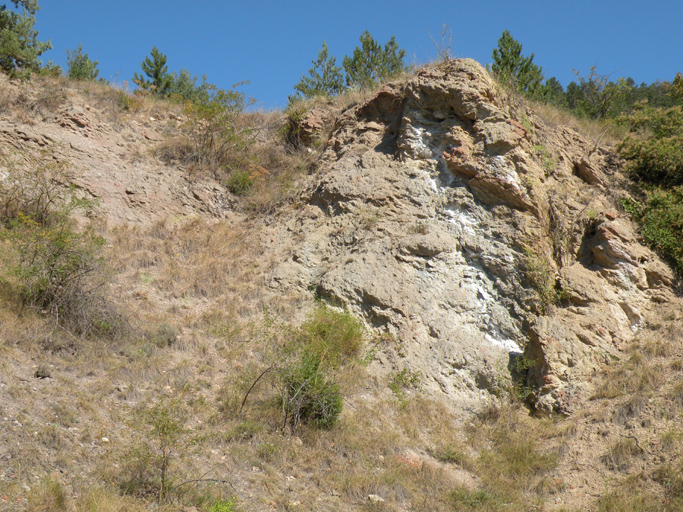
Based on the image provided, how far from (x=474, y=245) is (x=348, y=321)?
271cm

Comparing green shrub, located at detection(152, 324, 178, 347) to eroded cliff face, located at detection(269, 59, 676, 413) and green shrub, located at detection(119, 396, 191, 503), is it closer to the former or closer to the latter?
green shrub, located at detection(119, 396, 191, 503)

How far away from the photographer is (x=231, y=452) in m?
6.32

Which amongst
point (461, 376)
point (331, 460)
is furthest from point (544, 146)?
point (331, 460)

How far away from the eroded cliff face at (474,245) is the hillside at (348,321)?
0.04 m

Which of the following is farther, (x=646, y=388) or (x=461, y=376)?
(x=461, y=376)

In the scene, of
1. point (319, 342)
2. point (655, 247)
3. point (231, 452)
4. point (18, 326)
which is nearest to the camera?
point (231, 452)

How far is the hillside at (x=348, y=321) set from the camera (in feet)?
20.2

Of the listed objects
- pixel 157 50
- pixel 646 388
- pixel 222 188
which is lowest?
pixel 646 388

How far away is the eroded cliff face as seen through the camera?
343 inches

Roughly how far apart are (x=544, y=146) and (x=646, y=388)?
5493mm

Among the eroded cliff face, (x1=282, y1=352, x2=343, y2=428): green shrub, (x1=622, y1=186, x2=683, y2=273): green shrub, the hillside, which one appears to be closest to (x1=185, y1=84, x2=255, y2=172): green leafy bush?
the hillside

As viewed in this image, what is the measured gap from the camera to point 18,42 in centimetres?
1221

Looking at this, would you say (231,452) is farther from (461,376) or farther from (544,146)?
(544,146)

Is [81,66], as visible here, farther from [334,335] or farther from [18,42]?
[334,335]
